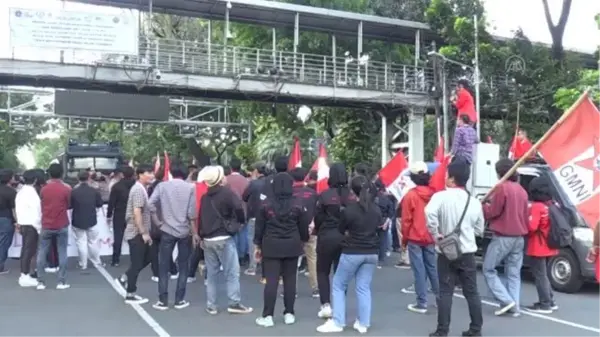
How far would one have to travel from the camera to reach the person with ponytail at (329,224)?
24.3ft

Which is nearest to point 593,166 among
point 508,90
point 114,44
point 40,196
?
point 40,196

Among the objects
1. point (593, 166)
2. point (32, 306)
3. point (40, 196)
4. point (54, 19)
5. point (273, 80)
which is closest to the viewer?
point (593, 166)

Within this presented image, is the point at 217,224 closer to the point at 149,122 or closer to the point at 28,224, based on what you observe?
the point at 28,224

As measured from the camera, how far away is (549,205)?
8.83 meters

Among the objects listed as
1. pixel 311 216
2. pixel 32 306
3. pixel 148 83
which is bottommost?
pixel 32 306

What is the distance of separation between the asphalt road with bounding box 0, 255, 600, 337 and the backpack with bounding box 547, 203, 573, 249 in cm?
88

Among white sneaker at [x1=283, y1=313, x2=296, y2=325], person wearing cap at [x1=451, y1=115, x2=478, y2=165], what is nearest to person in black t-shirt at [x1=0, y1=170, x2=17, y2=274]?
white sneaker at [x1=283, y1=313, x2=296, y2=325]

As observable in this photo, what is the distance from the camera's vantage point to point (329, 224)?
298 inches

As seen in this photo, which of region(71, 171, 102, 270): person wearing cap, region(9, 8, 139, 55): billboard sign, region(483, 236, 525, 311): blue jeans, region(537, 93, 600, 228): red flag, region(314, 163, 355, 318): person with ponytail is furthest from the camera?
region(9, 8, 139, 55): billboard sign

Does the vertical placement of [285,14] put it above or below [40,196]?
above

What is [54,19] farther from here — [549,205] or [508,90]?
[508,90]

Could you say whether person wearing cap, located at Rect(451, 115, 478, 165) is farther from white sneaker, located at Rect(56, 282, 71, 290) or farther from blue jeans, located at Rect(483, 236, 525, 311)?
white sneaker, located at Rect(56, 282, 71, 290)

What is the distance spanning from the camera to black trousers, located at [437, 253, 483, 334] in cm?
685

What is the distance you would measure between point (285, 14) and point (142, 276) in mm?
16562
